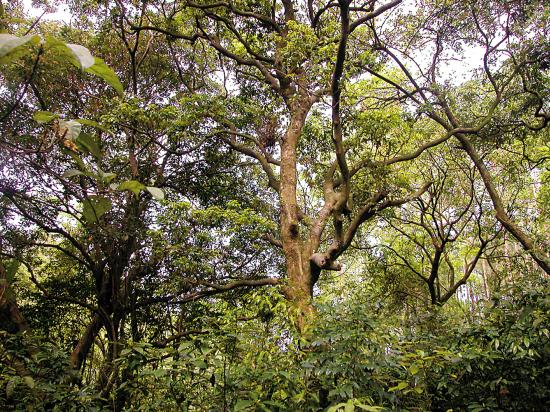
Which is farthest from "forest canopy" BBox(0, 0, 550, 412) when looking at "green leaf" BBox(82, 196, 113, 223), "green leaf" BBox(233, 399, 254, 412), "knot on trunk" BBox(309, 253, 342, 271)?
"green leaf" BBox(82, 196, 113, 223)

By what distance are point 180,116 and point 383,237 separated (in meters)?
7.67

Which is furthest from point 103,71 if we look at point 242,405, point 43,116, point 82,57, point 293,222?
point 293,222

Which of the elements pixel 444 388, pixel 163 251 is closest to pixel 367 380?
pixel 444 388

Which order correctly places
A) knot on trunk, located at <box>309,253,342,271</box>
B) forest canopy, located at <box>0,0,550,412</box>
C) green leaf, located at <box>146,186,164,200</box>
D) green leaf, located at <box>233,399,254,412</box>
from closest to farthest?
green leaf, located at <box>146,186,164,200</box>
green leaf, located at <box>233,399,254,412</box>
forest canopy, located at <box>0,0,550,412</box>
knot on trunk, located at <box>309,253,342,271</box>

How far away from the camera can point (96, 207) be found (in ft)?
2.52

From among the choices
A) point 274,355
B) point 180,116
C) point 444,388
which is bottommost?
point 444,388

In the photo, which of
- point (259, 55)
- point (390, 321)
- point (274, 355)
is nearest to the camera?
point (274, 355)

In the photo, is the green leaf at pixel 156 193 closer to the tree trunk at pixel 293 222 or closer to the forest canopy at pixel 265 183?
the forest canopy at pixel 265 183

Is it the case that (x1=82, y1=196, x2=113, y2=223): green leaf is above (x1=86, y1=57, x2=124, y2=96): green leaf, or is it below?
below

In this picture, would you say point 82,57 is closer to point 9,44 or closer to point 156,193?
point 9,44

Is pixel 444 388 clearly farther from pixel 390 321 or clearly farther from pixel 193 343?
pixel 193 343

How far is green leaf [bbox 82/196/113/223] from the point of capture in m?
0.76

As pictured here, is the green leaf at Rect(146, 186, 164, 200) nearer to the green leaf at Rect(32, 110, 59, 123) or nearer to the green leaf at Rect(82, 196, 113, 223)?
the green leaf at Rect(82, 196, 113, 223)

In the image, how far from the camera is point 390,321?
2686 mm
